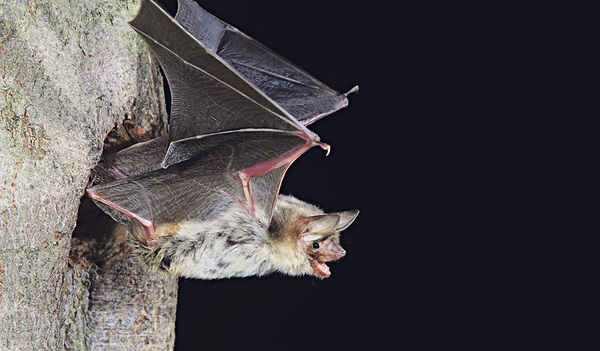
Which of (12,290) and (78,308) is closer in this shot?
(12,290)

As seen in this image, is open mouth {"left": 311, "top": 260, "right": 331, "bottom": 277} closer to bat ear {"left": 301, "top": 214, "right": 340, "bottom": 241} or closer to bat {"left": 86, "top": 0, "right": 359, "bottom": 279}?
bat {"left": 86, "top": 0, "right": 359, "bottom": 279}

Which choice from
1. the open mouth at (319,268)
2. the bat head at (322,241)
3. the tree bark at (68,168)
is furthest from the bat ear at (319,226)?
the tree bark at (68,168)

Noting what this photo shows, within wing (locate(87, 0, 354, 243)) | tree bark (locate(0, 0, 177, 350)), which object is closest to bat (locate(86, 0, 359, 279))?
wing (locate(87, 0, 354, 243))

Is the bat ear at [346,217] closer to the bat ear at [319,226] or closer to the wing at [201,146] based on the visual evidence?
the bat ear at [319,226]

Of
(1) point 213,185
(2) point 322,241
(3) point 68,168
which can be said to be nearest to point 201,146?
(1) point 213,185

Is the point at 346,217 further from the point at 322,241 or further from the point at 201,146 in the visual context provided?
the point at 201,146

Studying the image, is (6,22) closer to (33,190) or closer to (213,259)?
(33,190)

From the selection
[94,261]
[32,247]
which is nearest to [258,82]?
[94,261]
